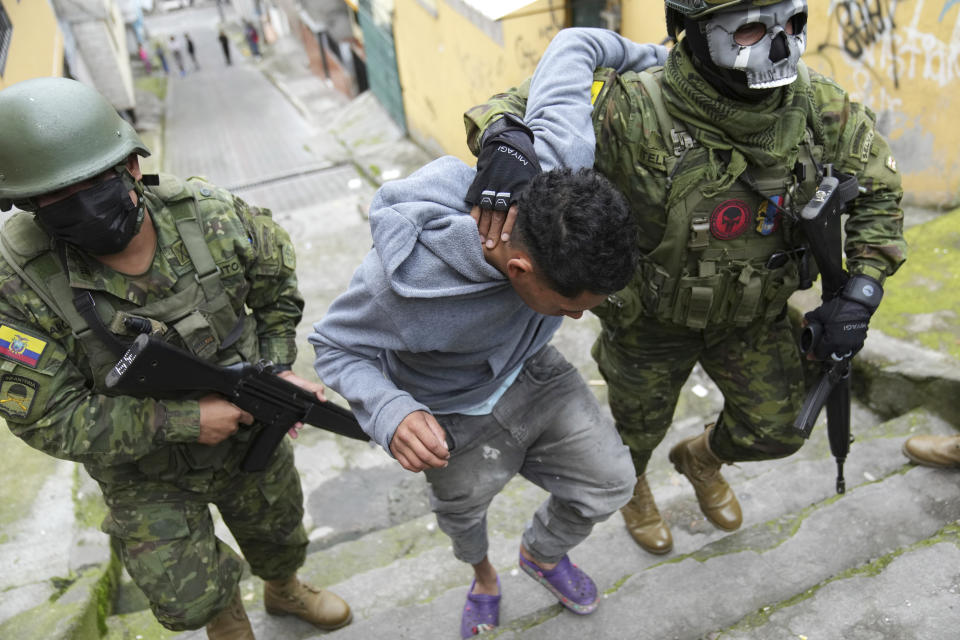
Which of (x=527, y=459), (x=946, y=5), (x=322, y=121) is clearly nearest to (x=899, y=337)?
(x=946, y=5)

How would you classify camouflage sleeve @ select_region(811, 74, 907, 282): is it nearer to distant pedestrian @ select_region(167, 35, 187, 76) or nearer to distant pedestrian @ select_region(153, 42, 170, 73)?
distant pedestrian @ select_region(167, 35, 187, 76)

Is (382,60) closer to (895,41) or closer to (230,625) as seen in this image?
(895,41)

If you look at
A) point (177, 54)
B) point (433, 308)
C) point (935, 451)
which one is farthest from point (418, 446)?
point (177, 54)

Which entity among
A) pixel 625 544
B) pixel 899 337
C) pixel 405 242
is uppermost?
pixel 405 242

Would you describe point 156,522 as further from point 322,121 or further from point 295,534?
point 322,121

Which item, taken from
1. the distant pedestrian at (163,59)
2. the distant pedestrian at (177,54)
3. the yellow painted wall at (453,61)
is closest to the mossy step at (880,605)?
the yellow painted wall at (453,61)

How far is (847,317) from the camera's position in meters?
2.18

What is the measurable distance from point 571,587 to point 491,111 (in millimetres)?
1506

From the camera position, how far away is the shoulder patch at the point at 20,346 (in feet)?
6.35

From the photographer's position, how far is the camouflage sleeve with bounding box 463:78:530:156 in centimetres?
204

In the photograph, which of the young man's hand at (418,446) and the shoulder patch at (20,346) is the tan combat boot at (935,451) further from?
the shoulder patch at (20,346)

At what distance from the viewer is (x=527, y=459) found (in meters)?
2.27

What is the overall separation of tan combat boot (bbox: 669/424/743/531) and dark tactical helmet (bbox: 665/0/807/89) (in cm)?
138

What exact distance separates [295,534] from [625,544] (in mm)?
1275
